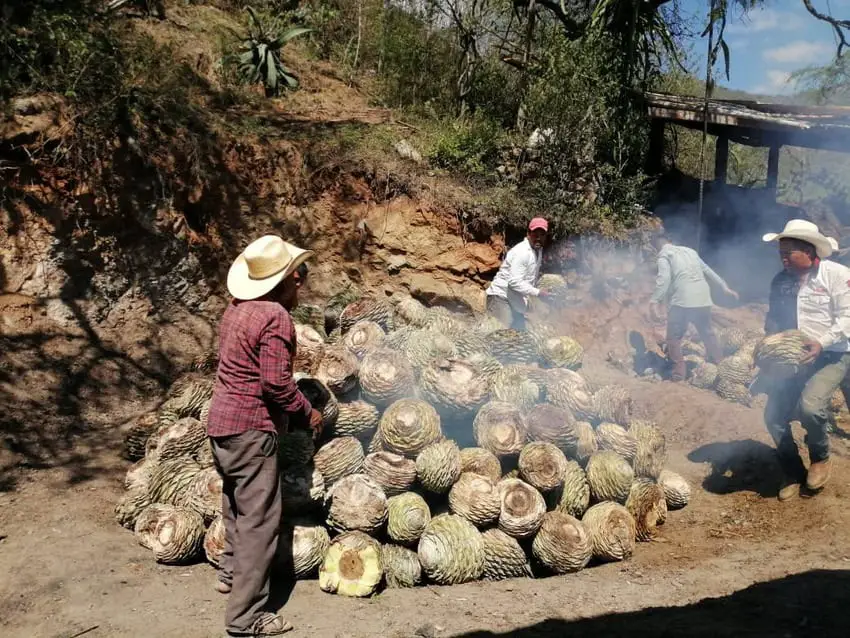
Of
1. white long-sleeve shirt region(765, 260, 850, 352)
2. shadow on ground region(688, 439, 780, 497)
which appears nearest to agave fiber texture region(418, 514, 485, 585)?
shadow on ground region(688, 439, 780, 497)

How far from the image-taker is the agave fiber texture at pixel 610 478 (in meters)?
4.37

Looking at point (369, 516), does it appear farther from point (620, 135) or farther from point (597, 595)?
point (620, 135)

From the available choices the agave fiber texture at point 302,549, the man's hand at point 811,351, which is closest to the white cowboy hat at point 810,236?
the man's hand at point 811,351

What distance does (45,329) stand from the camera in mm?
6328

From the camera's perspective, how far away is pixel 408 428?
4090 millimetres

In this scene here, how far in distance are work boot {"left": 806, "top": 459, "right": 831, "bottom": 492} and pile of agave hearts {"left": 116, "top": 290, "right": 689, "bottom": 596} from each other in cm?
92

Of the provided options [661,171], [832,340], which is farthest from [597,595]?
[661,171]

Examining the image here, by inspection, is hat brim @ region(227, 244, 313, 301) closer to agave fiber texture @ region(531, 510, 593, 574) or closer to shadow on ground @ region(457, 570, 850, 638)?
shadow on ground @ region(457, 570, 850, 638)

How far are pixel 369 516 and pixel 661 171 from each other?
1021 cm

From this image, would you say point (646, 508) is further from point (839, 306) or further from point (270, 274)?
point (270, 274)

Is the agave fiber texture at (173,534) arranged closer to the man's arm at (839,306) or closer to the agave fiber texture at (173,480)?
the agave fiber texture at (173,480)

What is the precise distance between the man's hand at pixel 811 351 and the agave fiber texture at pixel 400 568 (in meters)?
3.06

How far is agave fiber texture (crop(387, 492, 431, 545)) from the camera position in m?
3.86

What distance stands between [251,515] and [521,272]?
13.5 feet
